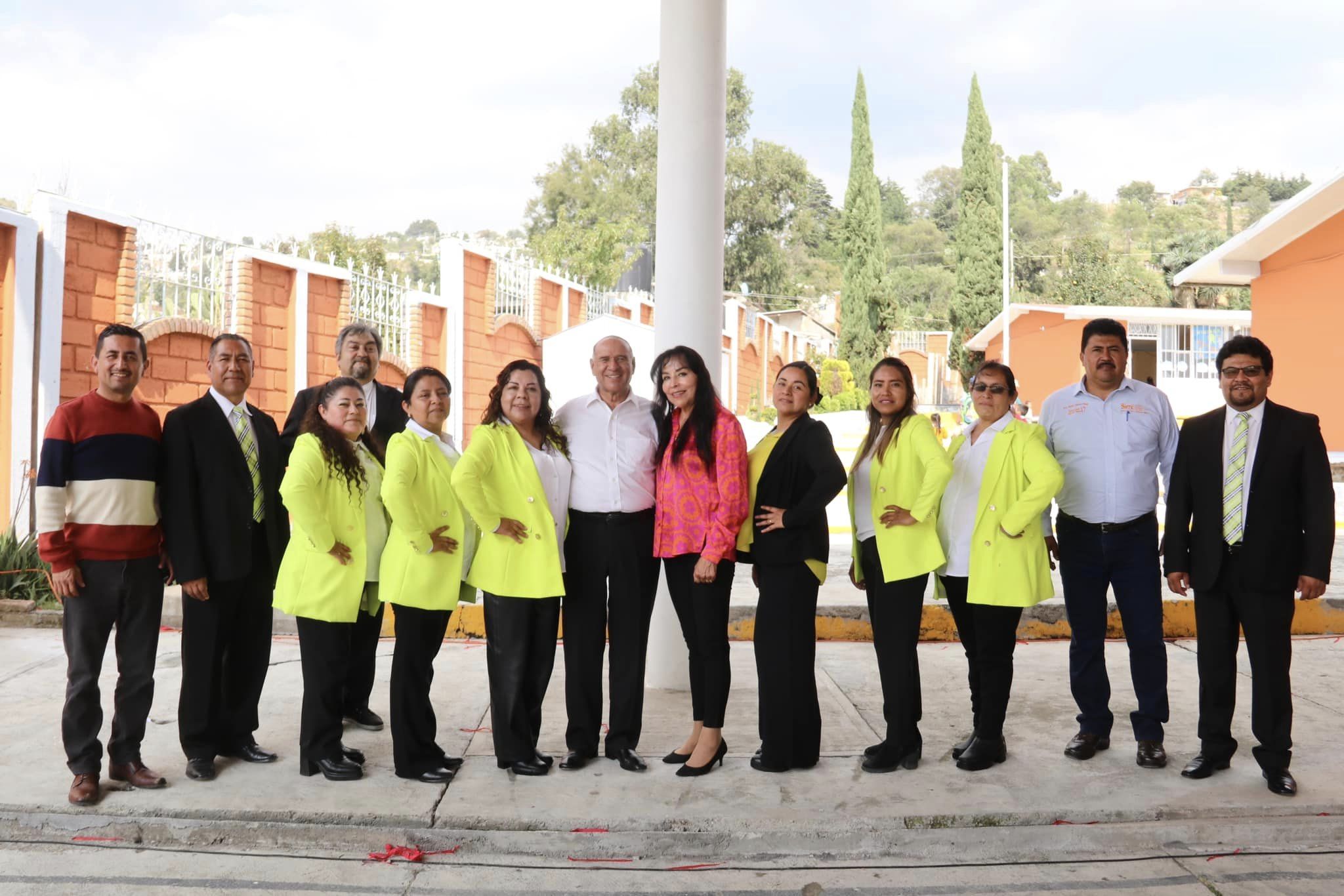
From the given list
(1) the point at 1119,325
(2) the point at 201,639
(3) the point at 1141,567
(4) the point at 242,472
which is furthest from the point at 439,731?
(1) the point at 1119,325

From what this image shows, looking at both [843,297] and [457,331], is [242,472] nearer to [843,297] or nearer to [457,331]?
[457,331]

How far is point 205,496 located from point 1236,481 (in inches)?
157

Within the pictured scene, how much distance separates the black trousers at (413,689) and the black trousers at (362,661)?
41 cm

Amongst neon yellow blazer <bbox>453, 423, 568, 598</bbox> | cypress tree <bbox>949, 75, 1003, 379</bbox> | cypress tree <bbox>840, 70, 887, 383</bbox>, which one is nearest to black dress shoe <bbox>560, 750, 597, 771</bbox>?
neon yellow blazer <bbox>453, 423, 568, 598</bbox>

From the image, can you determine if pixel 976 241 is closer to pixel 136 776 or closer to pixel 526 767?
pixel 526 767

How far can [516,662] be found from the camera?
4.45 m

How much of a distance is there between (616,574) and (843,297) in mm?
34780

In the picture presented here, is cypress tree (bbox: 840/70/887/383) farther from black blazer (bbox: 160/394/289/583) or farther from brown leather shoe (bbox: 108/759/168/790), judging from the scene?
brown leather shoe (bbox: 108/759/168/790)

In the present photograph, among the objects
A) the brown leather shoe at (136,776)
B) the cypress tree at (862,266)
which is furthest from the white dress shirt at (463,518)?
the cypress tree at (862,266)

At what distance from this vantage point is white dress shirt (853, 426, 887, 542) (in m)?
4.66

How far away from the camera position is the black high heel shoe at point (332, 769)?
14.2ft

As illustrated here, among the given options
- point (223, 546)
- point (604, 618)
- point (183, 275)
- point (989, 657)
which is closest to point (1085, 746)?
point (989, 657)

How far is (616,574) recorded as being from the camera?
14.9ft

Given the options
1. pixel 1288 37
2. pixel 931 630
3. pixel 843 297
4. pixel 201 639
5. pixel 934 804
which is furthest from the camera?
pixel 1288 37
